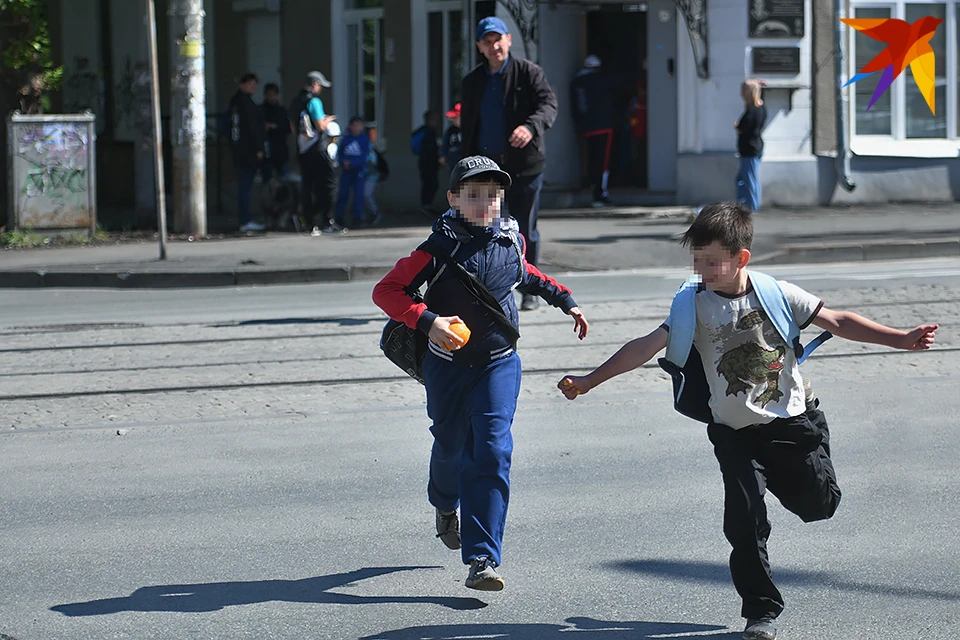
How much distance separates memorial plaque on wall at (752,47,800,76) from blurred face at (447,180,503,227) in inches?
576

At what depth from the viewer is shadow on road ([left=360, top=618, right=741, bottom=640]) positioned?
4195 millimetres

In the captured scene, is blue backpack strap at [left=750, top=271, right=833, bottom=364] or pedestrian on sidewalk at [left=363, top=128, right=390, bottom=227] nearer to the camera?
blue backpack strap at [left=750, top=271, right=833, bottom=364]

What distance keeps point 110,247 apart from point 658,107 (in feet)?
26.7

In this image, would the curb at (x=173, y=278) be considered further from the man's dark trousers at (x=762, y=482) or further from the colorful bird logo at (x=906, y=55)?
the man's dark trousers at (x=762, y=482)

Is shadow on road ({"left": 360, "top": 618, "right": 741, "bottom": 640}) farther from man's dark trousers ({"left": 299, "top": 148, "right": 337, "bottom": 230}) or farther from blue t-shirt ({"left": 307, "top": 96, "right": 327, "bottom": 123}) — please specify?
blue t-shirt ({"left": 307, "top": 96, "right": 327, "bottom": 123})

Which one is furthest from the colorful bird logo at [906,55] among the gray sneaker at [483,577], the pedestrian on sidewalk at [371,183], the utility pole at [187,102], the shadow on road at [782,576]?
the gray sneaker at [483,577]

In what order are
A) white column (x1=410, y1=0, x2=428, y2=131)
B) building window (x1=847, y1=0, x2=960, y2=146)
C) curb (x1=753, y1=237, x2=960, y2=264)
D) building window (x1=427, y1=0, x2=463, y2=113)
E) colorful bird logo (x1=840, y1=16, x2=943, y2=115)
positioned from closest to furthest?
curb (x1=753, y1=237, x2=960, y2=264) < colorful bird logo (x1=840, y1=16, x2=943, y2=115) < building window (x1=847, y1=0, x2=960, y2=146) < building window (x1=427, y1=0, x2=463, y2=113) < white column (x1=410, y1=0, x2=428, y2=131)

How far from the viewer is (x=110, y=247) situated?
Answer: 16.2m

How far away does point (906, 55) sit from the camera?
18.9 m

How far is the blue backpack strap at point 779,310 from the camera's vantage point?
4137 millimetres

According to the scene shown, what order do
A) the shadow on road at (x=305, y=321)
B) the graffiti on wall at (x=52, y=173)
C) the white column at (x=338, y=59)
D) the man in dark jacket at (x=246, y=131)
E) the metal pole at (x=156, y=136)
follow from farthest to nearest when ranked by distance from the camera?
the white column at (x=338, y=59) < the man in dark jacket at (x=246, y=131) < the graffiti on wall at (x=52, y=173) < the metal pole at (x=156, y=136) < the shadow on road at (x=305, y=321)

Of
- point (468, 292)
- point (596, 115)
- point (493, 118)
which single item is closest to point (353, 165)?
point (596, 115)

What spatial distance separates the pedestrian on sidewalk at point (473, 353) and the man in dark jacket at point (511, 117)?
506cm

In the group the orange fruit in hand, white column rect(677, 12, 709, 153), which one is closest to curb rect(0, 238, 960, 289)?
white column rect(677, 12, 709, 153)
